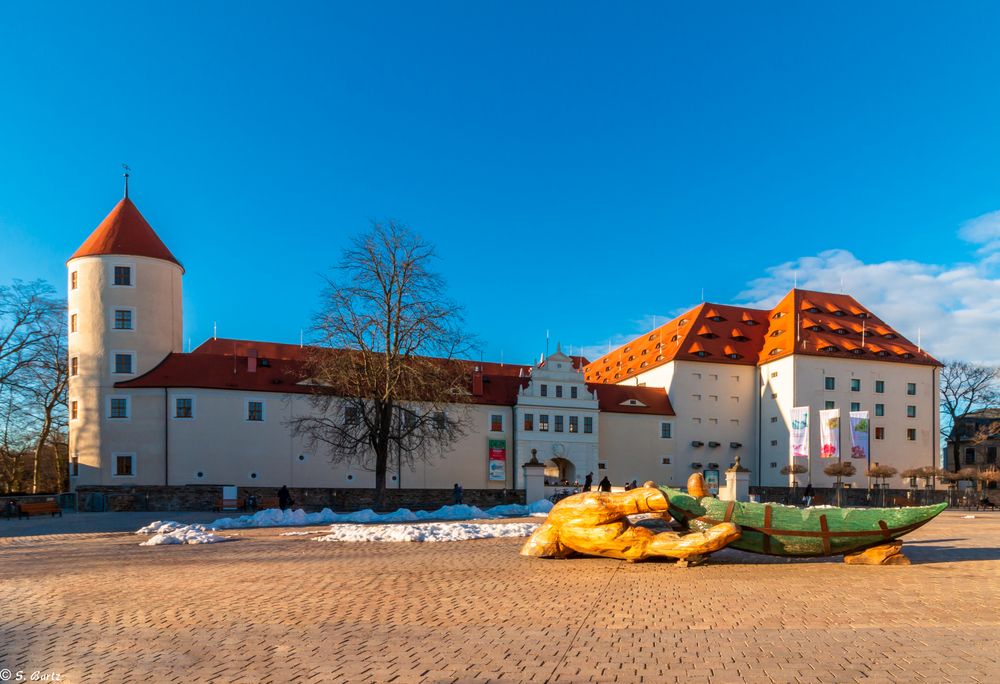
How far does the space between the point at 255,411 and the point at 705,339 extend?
1461 inches

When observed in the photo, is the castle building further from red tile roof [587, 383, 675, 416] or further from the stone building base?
the stone building base

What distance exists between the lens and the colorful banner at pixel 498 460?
5134 centimetres

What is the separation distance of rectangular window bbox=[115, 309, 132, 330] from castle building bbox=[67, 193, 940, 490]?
0.06 metres

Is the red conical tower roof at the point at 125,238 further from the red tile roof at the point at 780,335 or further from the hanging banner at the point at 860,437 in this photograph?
the hanging banner at the point at 860,437

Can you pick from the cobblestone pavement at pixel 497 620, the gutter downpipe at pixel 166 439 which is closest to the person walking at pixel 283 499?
the gutter downpipe at pixel 166 439

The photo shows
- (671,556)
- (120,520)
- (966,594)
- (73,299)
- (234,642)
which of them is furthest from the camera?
(73,299)

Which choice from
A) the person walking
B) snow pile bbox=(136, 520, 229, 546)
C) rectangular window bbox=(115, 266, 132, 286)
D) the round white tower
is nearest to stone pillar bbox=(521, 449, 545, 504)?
the person walking

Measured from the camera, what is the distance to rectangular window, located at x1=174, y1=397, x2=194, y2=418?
42.9 m

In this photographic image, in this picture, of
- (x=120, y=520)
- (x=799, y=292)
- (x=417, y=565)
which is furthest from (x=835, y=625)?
(x=799, y=292)

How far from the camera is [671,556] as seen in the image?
1386 cm

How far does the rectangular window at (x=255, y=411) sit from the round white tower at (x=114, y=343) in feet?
17.2

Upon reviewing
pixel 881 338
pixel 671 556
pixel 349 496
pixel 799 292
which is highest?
pixel 799 292

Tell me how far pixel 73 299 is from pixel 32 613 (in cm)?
3998

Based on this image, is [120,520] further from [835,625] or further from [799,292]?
[799,292]
